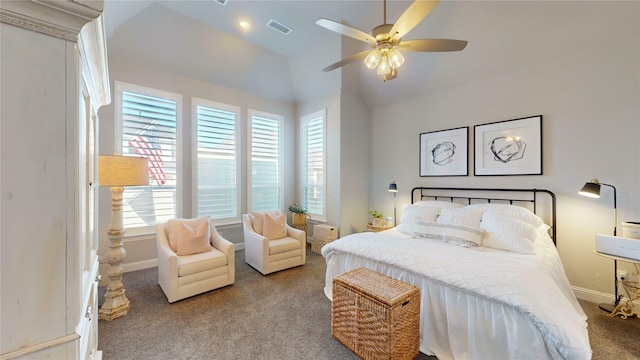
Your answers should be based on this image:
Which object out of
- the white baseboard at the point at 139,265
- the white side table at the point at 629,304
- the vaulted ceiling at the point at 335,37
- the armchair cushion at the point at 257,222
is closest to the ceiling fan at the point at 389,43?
the vaulted ceiling at the point at 335,37

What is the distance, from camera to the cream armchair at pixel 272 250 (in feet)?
11.3

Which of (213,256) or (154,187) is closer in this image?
(213,256)

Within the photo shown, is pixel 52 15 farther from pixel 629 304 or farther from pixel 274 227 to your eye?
pixel 629 304

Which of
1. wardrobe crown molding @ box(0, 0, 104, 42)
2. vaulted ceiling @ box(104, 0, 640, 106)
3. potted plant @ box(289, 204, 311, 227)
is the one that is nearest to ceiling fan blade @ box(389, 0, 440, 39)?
vaulted ceiling @ box(104, 0, 640, 106)

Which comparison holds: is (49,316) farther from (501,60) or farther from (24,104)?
(501,60)

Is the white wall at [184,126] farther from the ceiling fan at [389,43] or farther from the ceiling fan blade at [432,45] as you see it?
the ceiling fan blade at [432,45]

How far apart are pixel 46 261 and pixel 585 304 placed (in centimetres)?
429

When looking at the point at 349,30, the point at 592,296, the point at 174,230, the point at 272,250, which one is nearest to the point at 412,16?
the point at 349,30

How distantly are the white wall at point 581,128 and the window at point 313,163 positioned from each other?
2460mm

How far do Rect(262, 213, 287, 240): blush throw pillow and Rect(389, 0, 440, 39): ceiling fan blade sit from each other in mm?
2866

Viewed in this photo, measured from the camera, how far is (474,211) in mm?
2980

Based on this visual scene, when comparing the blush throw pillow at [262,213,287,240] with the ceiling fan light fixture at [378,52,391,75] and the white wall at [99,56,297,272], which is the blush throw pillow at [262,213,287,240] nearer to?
the white wall at [99,56,297,272]

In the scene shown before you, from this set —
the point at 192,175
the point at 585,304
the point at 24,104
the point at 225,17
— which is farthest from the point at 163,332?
the point at 585,304

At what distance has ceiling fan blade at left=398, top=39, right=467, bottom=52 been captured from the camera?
6.80ft
